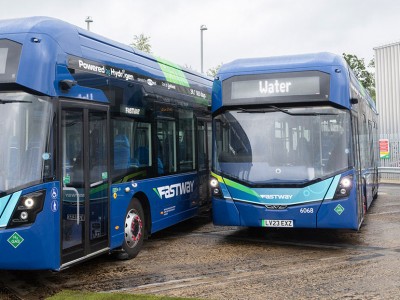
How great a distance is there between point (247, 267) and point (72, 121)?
3.20 meters

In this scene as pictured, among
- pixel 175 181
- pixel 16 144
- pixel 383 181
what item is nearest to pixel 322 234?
pixel 175 181

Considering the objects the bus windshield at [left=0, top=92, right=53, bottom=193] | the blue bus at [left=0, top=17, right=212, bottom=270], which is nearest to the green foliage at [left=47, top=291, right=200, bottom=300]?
the blue bus at [left=0, top=17, right=212, bottom=270]

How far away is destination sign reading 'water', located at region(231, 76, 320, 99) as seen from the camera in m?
8.41

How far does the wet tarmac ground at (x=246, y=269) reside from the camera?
603 centimetres

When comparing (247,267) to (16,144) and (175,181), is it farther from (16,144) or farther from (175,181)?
(16,144)

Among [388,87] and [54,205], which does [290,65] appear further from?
[388,87]

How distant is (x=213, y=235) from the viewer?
1012cm

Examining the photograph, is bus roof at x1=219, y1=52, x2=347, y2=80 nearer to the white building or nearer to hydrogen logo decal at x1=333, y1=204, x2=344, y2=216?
hydrogen logo decal at x1=333, y1=204, x2=344, y2=216

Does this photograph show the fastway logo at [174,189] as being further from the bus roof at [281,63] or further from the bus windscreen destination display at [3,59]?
the bus windscreen destination display at [3,59]

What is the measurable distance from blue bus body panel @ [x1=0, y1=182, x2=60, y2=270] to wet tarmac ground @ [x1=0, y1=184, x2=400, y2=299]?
1.63 ft

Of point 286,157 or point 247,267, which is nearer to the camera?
point 247,267

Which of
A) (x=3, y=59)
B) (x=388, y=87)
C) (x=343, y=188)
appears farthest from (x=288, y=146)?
(x=388, y=87)

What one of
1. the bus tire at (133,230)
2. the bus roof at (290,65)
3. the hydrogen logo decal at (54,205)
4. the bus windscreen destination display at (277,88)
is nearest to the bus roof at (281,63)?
the bus roof at (290,65)

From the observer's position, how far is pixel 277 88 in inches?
337
